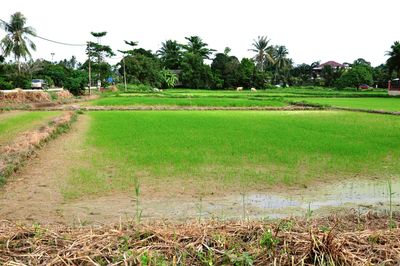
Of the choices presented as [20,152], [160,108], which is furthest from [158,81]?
[20,152]

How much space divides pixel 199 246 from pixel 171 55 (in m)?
64.2

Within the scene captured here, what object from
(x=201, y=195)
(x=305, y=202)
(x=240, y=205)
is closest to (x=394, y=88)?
(x=305, y=202)

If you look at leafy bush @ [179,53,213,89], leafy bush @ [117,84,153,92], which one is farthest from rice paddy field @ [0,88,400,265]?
leafy bush @ [179,53,213,89]

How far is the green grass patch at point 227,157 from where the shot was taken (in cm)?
653

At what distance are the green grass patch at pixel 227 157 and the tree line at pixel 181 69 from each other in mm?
22274

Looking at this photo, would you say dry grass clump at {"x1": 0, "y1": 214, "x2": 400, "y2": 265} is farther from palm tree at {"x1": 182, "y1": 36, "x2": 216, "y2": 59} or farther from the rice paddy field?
palm tree at {"x1": 182, "y1": 36, "x2": 216, "y2": 59}

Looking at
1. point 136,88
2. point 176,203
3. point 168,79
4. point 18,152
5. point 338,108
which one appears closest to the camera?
point 176,203

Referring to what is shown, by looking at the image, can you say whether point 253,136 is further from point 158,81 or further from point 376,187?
point 158,81

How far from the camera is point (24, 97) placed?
27.2 meters

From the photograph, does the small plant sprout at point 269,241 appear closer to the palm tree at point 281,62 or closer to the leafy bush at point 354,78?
the leafy bush at point 354,78

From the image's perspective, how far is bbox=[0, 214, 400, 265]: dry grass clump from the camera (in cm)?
206

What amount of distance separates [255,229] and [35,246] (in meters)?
1.20

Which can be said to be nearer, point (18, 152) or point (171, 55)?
point (18, 152)

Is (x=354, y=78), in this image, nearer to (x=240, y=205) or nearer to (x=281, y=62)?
(x=281, y=62)
